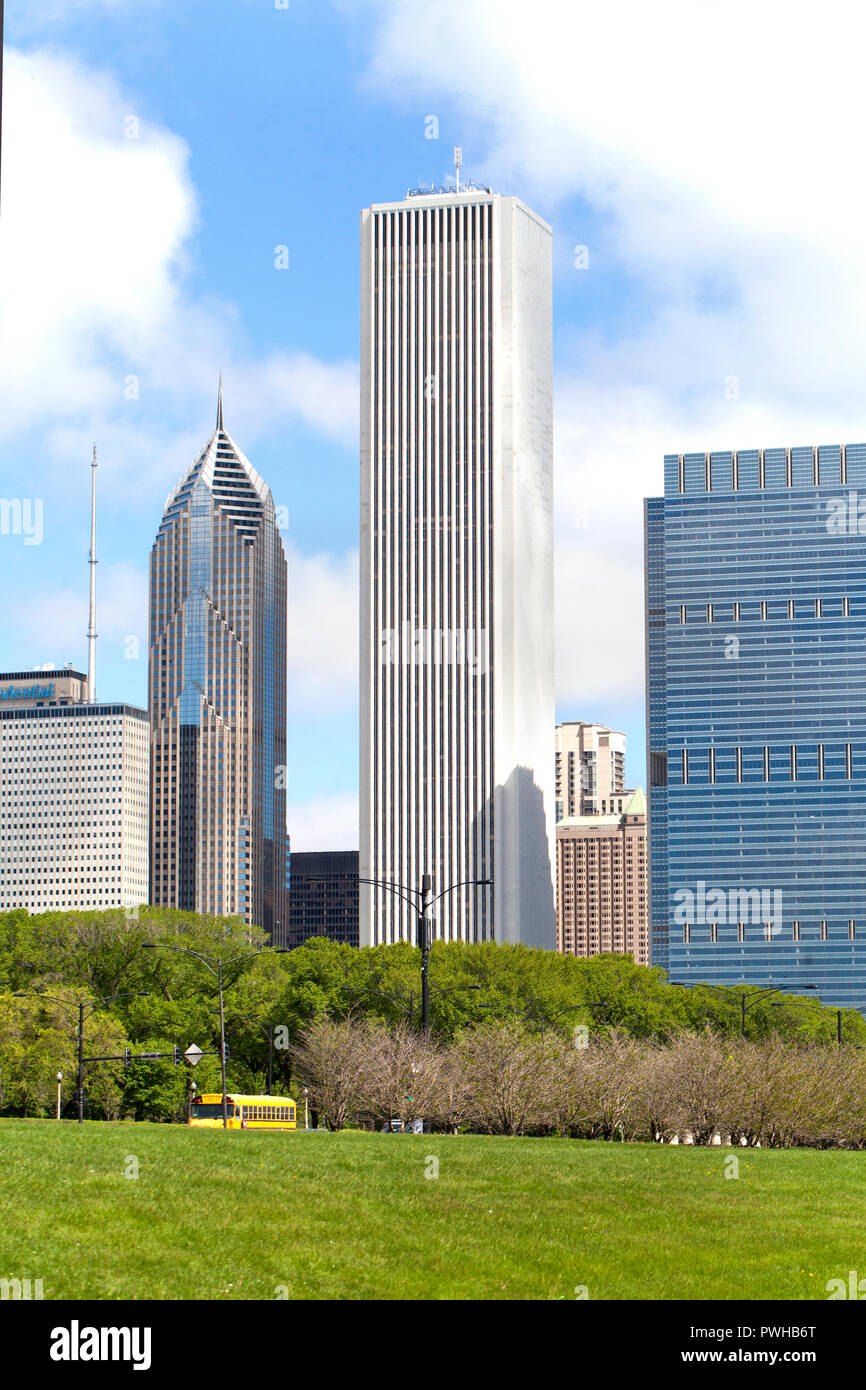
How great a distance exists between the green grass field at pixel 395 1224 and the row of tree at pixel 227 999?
137 feet

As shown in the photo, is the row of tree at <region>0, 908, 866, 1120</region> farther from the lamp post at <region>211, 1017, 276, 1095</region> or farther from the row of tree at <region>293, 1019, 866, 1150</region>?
the row of tree at <region>293, 1019, 866, 1150</region>

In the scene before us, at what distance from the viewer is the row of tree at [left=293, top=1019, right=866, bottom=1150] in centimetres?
4078

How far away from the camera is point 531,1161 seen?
96.0 ft

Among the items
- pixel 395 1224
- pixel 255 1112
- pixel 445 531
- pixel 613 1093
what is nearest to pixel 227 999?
pixel 255 1112

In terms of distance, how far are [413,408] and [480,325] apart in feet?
37.9

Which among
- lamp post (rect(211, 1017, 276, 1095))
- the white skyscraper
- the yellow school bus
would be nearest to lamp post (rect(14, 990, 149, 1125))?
lamp post (rect(211, 1017, 276, 1095))

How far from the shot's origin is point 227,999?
9056 cm

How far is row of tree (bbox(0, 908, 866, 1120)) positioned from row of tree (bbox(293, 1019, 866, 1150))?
1010 inches

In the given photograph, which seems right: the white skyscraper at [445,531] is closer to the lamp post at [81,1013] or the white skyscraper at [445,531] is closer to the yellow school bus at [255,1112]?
the lamp post at [81,1013]

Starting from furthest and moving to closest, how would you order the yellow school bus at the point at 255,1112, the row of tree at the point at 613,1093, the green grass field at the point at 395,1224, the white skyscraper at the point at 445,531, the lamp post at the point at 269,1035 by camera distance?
the white skyscraper at the point at 445,531 < the lamp post at the point at 269,1035 < the yellow school bus at the point at 255,1112 < the row of tree at the point at 613,1093 < the green grass field at the point at 395,1224

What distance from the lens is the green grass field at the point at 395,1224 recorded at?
18750mm

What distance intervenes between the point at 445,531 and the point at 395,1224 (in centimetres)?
17349

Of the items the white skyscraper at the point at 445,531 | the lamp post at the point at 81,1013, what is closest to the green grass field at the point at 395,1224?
the lamp post at the point at 81,1013
